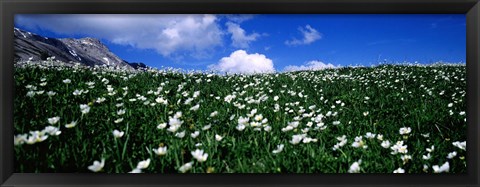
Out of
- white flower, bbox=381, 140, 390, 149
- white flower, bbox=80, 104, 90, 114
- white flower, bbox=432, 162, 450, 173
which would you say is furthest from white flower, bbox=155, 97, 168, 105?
white flower, bbox=432, 162, 450, 173

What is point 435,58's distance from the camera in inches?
90.4

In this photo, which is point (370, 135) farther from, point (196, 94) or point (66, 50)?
point (66, 50)

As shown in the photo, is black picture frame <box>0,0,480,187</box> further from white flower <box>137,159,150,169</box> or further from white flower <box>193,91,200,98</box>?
white flower <box>193,91,200,98</box>

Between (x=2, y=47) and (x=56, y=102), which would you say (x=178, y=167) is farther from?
(x=2, y=47)

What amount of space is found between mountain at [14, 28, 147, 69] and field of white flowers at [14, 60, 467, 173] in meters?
0.06

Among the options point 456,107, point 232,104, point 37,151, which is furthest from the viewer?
point 232,104

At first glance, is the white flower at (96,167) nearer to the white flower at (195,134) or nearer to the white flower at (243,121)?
the white flower at (195,134)

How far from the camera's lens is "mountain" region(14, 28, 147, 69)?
213 cm

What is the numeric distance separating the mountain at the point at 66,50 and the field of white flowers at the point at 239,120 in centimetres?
6

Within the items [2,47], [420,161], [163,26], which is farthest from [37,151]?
[420,161]

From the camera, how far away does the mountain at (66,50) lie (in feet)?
7.00
